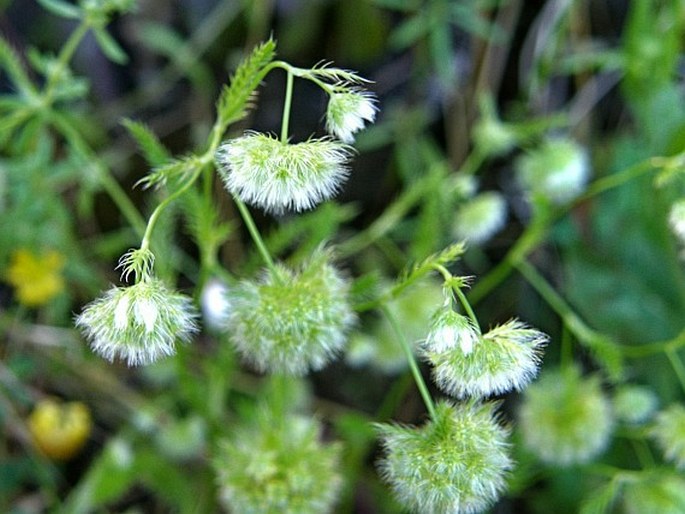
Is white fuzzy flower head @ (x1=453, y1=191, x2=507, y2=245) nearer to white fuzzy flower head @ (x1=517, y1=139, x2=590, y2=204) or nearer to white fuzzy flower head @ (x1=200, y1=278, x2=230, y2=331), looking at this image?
white fuzzy flower head @ (x1=517, y1=139, x2=590, y2=204)

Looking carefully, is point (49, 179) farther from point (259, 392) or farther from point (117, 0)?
point (259, 392)

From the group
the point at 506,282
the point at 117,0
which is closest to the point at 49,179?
the point at 117,0

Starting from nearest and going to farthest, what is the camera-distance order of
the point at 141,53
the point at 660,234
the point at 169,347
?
the point at 169,347 < the point at 660,234 < the point at 141,53

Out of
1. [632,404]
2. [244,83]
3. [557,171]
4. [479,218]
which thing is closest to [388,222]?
[479,218]

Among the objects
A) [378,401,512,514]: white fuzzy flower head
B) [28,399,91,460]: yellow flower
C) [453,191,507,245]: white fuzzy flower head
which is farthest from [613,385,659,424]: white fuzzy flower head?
[28,399,91,460]: yellow flower

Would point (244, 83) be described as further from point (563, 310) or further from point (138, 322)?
point (563, 310)
